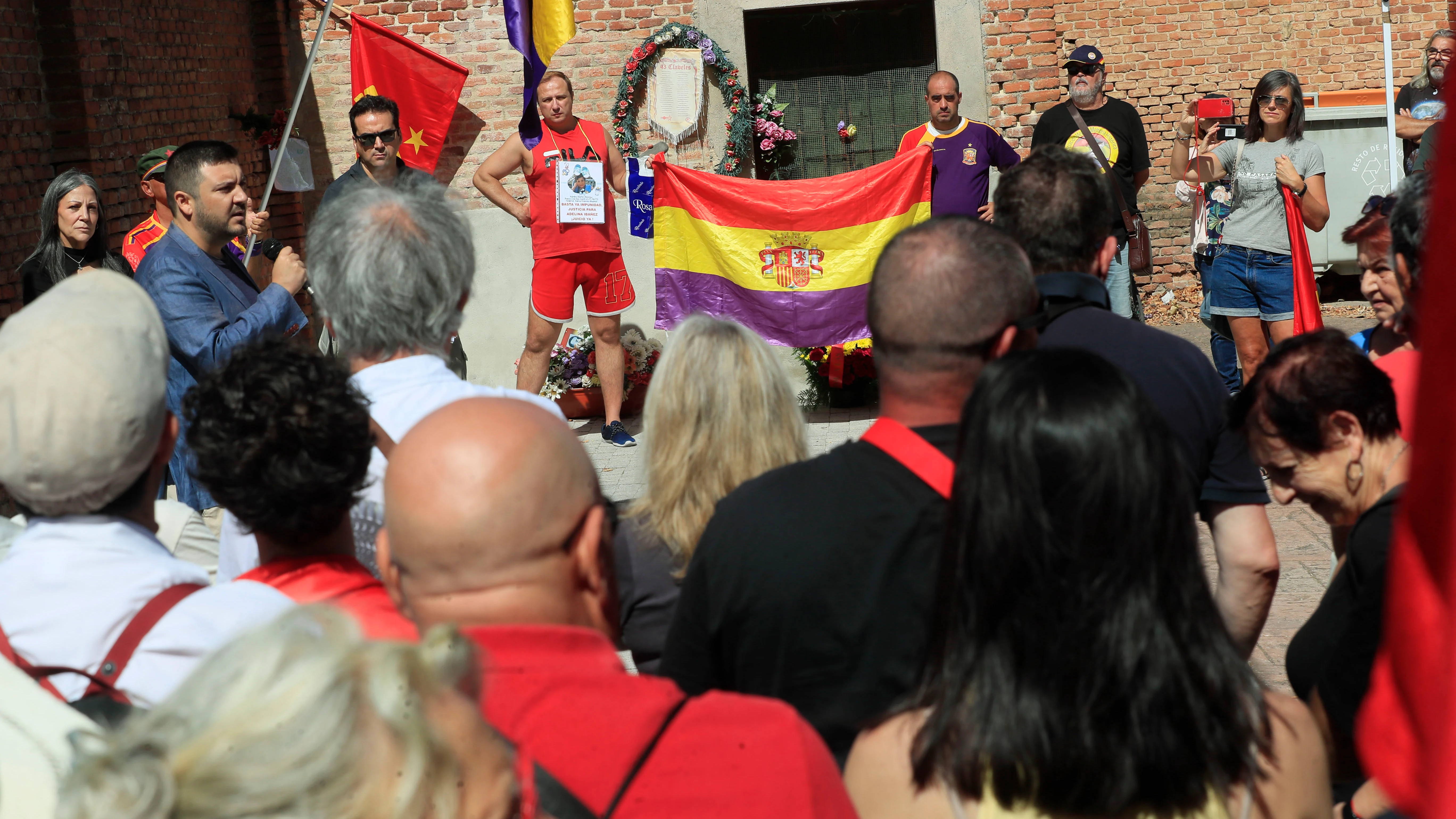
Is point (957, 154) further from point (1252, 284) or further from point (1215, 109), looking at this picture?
point (1215, 109)

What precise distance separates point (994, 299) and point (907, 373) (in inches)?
8.9

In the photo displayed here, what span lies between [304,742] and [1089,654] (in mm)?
948

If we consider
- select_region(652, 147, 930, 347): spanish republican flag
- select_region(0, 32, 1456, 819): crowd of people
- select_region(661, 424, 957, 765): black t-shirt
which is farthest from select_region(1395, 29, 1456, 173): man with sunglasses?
select_region(661, 424, 957, 765): black t-shirt

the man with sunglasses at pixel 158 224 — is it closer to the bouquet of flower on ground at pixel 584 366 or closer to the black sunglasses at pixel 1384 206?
the bouquet of flower on ground at pixel 584 366

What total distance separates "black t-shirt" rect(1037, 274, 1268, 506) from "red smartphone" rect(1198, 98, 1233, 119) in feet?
25.6

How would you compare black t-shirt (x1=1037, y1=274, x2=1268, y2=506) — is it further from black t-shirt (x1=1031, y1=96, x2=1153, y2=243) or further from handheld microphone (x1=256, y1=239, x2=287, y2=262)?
black t-shirt (x1=1031, y1=96, x2=1153, y2=243)

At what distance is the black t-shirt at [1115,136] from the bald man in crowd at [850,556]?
691 cm

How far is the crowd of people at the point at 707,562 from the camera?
1292 mm

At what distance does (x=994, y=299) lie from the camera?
90.6 inches

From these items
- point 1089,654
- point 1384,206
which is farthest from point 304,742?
point 1384,206

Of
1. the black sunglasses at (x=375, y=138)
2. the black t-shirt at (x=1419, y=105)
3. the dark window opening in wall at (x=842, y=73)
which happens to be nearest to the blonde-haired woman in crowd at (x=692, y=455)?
the black sunglasses at (x=375, y=138)

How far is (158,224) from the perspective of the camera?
590 centimetres

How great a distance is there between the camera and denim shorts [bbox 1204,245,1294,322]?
24.2 ft

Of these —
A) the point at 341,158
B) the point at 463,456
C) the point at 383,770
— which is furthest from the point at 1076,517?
the point at 341,158
